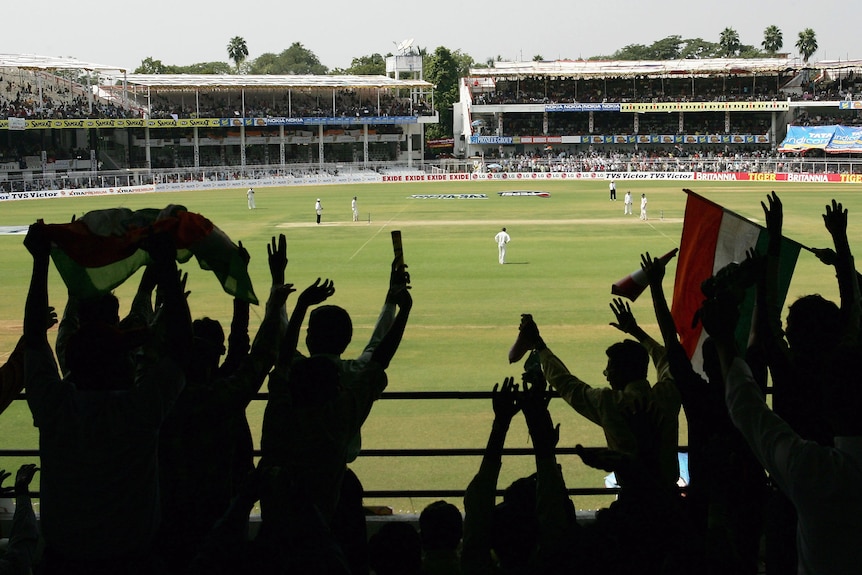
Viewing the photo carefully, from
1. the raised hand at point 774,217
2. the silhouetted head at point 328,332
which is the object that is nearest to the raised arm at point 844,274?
the raised hand at point 774,217

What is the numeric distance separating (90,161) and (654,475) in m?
76.0

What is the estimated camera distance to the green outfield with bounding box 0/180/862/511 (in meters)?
11.6

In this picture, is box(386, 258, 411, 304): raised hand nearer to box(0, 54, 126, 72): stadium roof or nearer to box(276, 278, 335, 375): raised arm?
box(276, 278, 335, 375): raised arm

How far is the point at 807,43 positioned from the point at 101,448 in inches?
4761

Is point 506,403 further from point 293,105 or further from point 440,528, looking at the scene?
point 293,105

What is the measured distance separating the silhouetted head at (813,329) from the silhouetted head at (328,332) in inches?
80.0

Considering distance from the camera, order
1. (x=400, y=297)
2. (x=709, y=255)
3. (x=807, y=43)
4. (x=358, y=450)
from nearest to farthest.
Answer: (x=358, y=450)
(x=400, y=297)
(x=709, y=255)
(x=807, y=43)

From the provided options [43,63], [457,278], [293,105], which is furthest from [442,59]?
[457,278]

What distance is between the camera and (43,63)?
6494 cm

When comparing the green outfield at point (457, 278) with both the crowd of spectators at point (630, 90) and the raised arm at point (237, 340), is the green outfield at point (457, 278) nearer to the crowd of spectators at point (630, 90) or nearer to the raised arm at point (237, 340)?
the raised arm at point (237, 340)

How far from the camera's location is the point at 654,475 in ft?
10.6

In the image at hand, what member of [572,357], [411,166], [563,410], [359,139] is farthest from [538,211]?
[359,139]

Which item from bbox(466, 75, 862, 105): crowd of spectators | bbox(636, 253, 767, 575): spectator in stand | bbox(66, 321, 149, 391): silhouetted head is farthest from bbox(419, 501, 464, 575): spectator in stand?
bbox(466, 75, 862, 105): crowd of spectators

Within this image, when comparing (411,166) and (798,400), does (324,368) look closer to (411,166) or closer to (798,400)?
(798,400)
